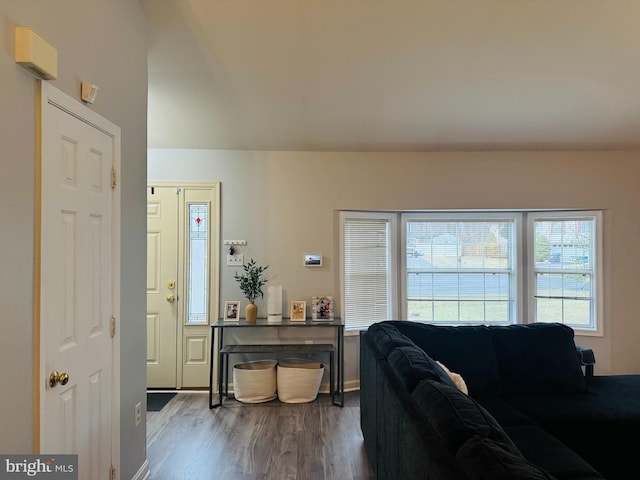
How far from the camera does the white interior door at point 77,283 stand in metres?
1.60

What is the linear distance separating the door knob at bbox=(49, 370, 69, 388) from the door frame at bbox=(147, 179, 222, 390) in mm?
2382

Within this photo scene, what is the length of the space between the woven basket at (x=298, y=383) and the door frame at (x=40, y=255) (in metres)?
1.83

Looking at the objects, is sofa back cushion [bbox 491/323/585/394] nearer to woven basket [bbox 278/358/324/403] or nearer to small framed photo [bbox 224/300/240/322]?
woven basket [bbox 278/358/324/403]

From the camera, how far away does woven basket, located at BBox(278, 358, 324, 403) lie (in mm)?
3779

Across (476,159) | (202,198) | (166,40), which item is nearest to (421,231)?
(476,159)

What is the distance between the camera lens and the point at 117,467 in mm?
2150

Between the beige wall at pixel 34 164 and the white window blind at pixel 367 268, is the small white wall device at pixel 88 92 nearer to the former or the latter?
the beige wall at pixel 34 164

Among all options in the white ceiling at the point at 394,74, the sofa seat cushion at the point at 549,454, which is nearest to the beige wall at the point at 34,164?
the white ceiling at the point at 394,74

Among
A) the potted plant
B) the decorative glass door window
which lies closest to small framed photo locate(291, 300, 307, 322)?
the potted plant

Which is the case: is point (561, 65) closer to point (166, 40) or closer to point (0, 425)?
point (166, 40)

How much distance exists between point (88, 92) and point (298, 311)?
9.22ft

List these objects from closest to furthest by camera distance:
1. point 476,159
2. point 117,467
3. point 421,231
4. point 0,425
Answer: point 0,425 → point 117,467 → point 476,159 → point 421,231

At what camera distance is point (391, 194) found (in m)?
4.23

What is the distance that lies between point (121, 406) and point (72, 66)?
6.18 ft
